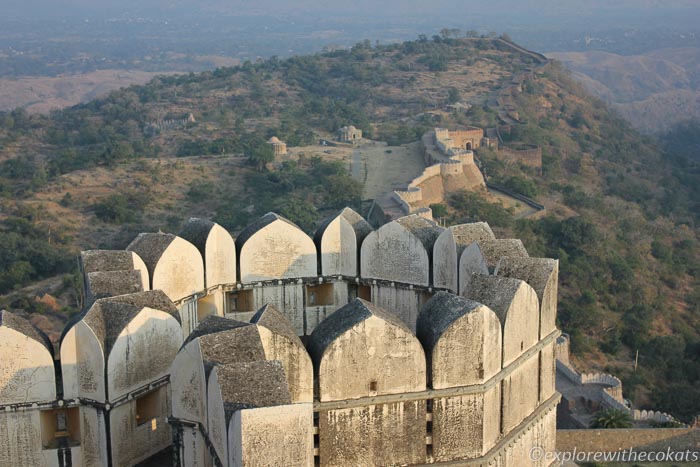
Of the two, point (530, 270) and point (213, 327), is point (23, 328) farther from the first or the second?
point (530, 270)

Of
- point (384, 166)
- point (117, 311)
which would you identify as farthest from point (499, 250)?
point (384, 166)

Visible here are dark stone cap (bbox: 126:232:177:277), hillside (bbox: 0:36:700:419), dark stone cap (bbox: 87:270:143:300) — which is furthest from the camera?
hillside (bbox: 0:36:700:419)

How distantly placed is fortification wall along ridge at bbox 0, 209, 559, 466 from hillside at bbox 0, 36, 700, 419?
43.2 feet

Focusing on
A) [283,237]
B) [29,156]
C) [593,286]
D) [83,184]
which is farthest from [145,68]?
[283,237]

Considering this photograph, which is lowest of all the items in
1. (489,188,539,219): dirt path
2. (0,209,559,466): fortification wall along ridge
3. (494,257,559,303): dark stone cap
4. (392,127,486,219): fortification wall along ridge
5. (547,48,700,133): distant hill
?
(547,48,700,133): distant hill

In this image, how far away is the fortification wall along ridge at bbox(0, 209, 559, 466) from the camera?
7.94m

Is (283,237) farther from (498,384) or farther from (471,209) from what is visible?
(471,209)

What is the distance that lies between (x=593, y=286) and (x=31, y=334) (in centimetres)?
2198

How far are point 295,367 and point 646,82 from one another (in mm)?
125705

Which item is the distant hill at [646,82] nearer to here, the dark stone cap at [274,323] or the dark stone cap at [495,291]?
the dark stone cap at [495,291]

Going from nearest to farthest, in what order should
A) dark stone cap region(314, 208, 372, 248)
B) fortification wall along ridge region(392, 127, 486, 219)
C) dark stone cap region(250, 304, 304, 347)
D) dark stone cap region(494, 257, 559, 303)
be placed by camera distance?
dark stone cap region(250, 304, 304, 347) → dark stone cap region(494, 257, 559, 303) → dark stone cap region(314, 208, 372, 248) → fortification wall along ridge region(392, 127, 486, 219)

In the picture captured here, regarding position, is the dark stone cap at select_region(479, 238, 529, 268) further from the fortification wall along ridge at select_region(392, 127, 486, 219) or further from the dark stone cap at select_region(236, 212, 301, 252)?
the fortification wall along ridge at select_region(392, 127, 486, 219)

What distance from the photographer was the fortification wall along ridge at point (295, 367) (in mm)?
7938

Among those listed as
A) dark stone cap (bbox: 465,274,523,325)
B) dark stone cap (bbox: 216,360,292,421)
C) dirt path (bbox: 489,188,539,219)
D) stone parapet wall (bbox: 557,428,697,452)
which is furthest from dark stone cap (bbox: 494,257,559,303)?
dirt path (bbox: 489,188,539,219)
